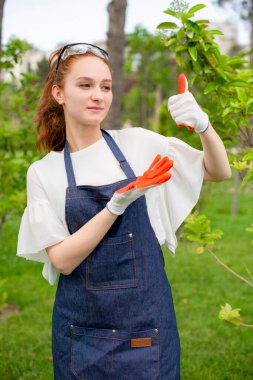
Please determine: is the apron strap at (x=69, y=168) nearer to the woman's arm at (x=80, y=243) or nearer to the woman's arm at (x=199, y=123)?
the woman's arm at (x=80, y=243)

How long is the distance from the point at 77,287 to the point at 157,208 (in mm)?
423

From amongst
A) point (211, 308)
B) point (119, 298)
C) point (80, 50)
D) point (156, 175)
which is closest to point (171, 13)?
point (80, 50)

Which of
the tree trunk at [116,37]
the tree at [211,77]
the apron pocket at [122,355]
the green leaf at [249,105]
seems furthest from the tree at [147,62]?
the apron pocket at [122,355]

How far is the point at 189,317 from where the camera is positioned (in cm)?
495

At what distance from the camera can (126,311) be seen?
6.45 ft

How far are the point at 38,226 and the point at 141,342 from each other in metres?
0.56

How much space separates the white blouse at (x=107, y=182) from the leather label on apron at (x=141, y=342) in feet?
1.19

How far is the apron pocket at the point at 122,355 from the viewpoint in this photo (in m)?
1.97

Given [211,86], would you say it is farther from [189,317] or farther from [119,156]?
[189,317]

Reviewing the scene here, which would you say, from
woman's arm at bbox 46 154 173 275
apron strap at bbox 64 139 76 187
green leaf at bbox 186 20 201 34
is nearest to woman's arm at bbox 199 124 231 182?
woman's arm at bbox 46 154 173 275

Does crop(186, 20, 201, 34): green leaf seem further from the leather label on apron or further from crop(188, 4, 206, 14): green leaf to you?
the leather label on apron

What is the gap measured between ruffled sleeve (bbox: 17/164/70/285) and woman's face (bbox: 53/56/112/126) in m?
0.30

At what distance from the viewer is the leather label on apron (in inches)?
77.6

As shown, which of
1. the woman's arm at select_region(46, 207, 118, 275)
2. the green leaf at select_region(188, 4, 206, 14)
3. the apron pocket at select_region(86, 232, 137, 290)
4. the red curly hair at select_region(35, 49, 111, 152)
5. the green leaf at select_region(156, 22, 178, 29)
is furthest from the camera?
the green leaf at select_region(156, 22, 178, 29)
